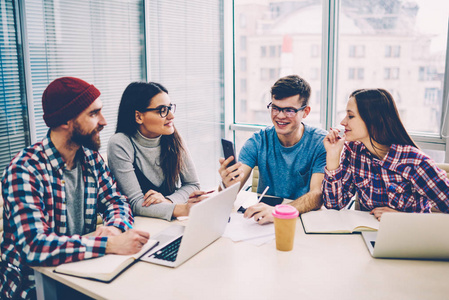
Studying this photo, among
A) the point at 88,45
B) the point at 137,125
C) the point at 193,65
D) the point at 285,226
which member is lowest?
the point at 285,226

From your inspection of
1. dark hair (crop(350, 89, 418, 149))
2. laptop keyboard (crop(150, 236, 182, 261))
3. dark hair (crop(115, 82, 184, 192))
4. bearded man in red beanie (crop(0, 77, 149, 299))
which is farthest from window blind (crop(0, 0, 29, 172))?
dark hair (crop(350, 89, 418, 149))

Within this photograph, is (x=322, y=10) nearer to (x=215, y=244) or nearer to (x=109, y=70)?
(x=109, y=70)

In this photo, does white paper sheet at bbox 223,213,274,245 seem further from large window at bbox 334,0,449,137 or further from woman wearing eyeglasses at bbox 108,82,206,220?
large window at bbox 334,0,449,137

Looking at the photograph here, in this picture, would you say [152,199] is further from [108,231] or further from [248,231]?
[248,231]

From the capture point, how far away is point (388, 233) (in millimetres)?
1278

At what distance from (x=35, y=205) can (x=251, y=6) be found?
2.97m

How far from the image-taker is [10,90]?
264 centimetres

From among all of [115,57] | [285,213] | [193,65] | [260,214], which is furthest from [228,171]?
[193,65]

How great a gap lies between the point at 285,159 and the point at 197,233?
1001 mm

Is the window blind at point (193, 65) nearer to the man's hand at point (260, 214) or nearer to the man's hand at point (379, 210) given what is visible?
the man's hand at point (260, 214)

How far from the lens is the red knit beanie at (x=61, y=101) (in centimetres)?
149

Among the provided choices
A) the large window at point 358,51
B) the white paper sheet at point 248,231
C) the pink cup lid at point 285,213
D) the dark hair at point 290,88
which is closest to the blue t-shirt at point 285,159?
the dark hair at point 290,88

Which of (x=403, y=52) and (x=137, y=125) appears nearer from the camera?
(x=137, y=125)

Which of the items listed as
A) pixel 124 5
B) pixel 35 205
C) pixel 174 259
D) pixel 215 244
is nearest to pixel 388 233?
pixel 215 244
